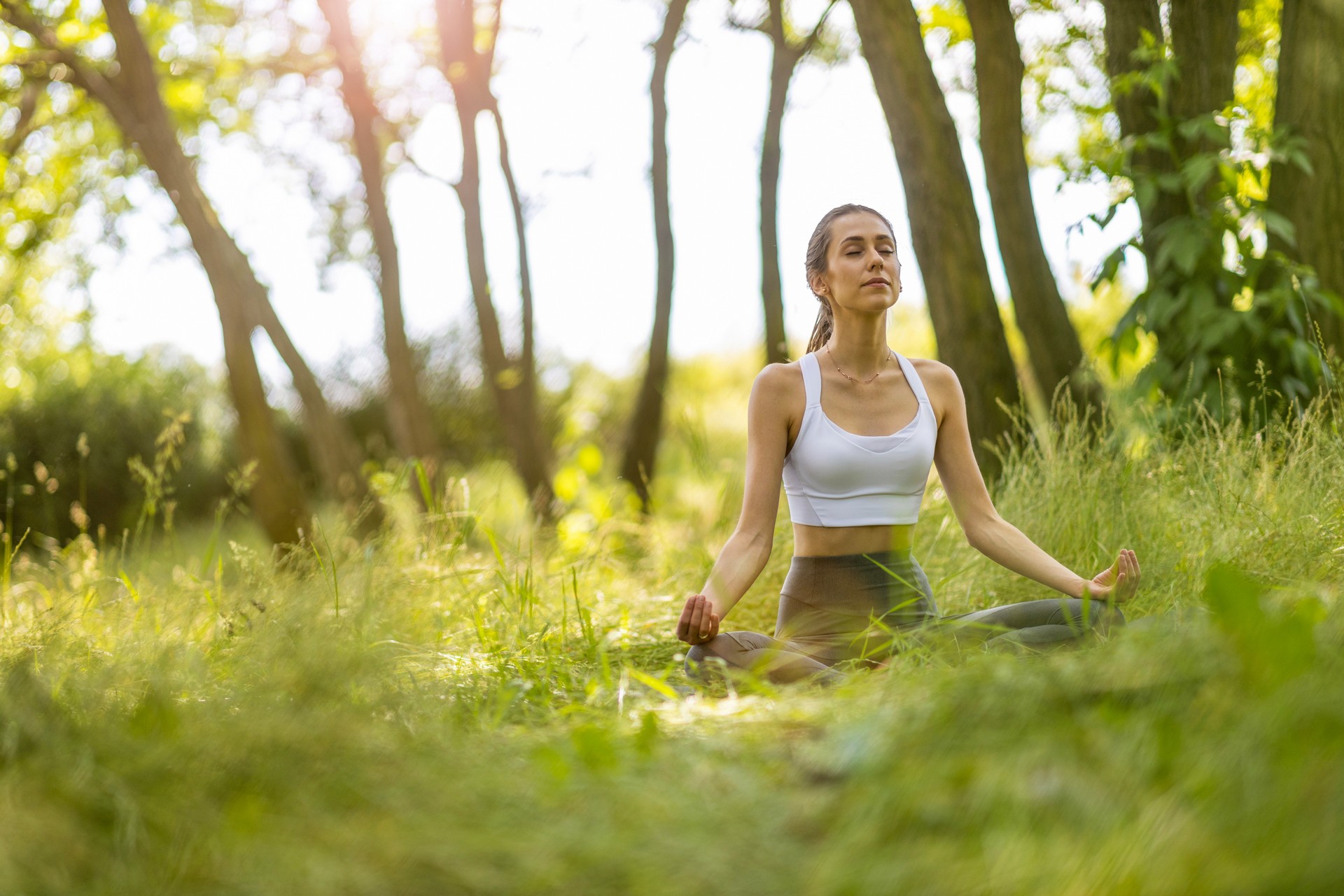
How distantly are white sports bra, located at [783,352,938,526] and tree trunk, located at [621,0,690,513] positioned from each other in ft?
15.8

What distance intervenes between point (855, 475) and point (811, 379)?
32 centimetres

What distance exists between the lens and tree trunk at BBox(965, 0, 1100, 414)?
202 inches

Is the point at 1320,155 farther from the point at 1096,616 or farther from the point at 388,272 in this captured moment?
the point at 388,272

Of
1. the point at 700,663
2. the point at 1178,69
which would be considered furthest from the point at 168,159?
the point at 1178,69

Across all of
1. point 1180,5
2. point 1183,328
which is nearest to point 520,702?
point 1183,328

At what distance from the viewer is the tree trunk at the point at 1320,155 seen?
4672mm

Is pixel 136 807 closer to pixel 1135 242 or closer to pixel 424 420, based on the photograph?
pixel 1135 242

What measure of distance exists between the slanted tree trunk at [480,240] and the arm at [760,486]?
16.4ft

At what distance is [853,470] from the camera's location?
299 cm

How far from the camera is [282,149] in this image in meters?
10.6

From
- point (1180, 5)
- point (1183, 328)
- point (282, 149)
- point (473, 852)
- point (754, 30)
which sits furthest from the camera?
point (282, 149)

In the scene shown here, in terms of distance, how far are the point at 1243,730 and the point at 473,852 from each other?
104 cm

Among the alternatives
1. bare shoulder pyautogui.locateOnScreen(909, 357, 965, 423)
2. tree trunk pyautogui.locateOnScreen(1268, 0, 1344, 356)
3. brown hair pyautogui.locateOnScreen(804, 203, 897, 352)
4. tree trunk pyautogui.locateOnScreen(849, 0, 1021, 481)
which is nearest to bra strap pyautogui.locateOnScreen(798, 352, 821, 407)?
brown hair pyautogui.locateOnScreen(804, 203, 897, 352)

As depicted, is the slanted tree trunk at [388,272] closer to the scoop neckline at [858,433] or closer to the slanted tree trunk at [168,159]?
the slanted tree trunk at [168,159]
